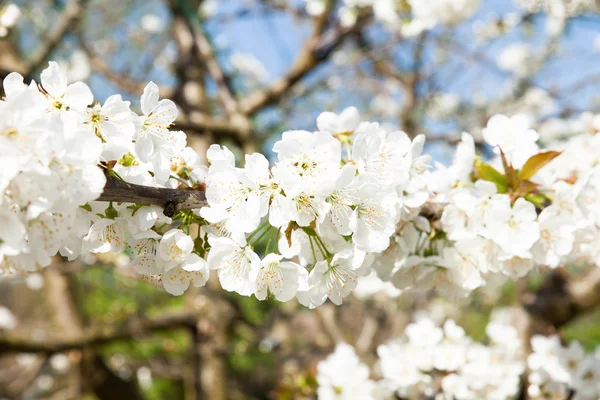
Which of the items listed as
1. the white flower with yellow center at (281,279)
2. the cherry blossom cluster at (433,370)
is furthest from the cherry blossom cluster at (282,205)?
the cherry blossom cluster at (433,370)

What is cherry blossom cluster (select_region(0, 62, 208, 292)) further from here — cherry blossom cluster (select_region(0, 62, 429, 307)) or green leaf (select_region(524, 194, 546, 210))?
green leaf (select_region(524, 194, 546, 210))

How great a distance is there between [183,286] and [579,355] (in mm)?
1498

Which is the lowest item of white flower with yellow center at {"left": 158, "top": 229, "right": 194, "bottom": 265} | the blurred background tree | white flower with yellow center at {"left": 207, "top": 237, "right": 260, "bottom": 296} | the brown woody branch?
the blurred background tree

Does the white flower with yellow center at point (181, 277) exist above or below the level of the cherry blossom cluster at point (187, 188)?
below

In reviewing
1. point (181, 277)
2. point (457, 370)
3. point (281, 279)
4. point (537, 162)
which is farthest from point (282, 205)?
point (457, 370)

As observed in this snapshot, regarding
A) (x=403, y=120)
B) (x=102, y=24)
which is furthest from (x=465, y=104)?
(x=102, y=24)

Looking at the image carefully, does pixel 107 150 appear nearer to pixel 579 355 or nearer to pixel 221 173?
pixel 221 173

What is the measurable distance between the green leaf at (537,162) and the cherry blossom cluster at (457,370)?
0.83 metres

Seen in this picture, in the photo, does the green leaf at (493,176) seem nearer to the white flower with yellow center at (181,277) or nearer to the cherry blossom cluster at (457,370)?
the white flower with yellow center at (181,277)

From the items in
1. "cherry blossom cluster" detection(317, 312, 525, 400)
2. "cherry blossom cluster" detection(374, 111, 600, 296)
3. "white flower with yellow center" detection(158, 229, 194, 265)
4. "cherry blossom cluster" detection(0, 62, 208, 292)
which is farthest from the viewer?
"cherry blossom cluster" detection(317, 312, 525, 400)

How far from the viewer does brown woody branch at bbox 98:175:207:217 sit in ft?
2.34

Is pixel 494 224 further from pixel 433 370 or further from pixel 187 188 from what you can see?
pixel 433 370

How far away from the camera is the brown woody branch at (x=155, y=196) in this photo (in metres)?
0.71

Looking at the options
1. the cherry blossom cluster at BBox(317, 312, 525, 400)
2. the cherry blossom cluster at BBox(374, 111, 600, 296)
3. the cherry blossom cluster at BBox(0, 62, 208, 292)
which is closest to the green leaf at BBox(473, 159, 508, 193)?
the cherry blossom cluster at BBox(374, 111, 600, 296)
